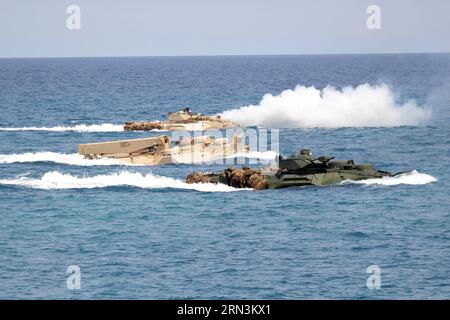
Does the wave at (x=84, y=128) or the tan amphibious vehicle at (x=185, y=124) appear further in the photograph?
the wave at (x=84, y=128)

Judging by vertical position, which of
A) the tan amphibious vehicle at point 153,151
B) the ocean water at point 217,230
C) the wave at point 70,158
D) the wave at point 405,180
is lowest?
the ocean water at point 217,230

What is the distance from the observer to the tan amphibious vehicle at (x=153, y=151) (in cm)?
7825

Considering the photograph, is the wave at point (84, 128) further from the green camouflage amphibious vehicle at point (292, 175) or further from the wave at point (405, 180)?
the wave at point (405, 180)

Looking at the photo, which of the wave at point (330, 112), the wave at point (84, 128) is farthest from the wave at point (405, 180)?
the wave at point (84, 128)

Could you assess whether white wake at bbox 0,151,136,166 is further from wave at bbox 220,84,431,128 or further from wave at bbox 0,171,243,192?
wave at bbox 220,84,431,128

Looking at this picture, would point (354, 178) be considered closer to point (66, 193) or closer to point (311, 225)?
point (311, 225)

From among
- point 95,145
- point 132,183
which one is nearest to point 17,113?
point 95,145

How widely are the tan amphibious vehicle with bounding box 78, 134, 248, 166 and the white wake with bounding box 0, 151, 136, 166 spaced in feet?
2.08

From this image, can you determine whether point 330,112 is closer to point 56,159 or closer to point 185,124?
point 185,124

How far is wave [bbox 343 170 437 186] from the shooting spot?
6475 cm

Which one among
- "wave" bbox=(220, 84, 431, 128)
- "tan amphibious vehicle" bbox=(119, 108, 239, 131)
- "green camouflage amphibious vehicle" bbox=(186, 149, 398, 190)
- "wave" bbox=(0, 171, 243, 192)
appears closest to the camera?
"green camouflage amphibious vehicle" bbox=(186, 149, 398, 190)

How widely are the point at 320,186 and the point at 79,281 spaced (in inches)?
988

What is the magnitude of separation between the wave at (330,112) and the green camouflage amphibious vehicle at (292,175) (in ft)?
145

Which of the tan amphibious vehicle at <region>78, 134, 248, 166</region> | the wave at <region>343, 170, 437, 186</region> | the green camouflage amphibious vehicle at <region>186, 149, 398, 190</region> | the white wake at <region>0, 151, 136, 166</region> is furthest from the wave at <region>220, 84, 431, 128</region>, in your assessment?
the green camouflage amphibious vehicle at <region>186, 149, 398, 190</region>
